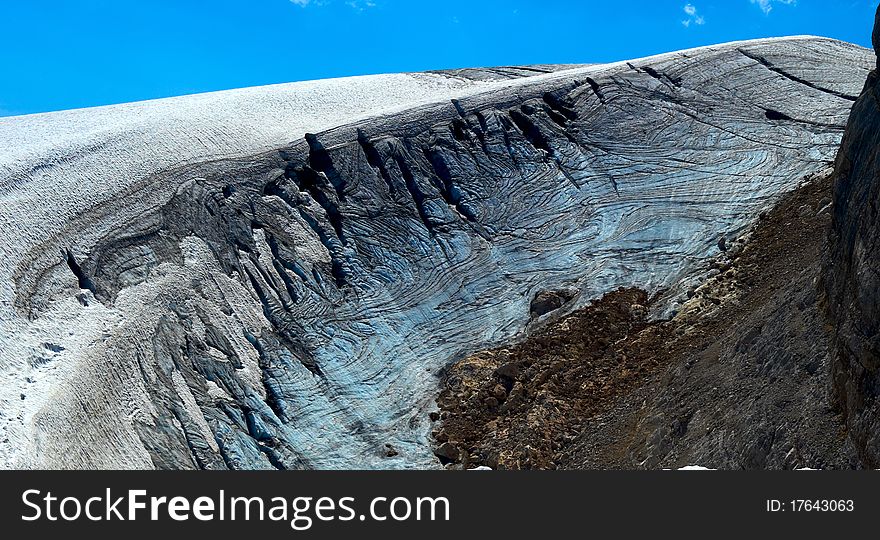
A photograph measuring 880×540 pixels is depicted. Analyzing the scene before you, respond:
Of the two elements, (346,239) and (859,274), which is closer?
(859,274)

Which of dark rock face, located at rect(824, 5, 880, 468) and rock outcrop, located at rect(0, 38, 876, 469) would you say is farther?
rock outcrop, located at rect(0, 38, 876, 469)

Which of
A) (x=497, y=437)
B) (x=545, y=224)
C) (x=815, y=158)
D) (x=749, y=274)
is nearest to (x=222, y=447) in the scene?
(x=497, y=437)

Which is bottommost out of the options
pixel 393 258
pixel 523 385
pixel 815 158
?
pixel 523 385

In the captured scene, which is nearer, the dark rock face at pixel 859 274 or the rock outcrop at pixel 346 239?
the dark rock face at pixel 859 274

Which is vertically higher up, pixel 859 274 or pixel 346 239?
pixel 346 239

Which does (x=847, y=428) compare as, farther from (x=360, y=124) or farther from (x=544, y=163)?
(x=360, y=124)
